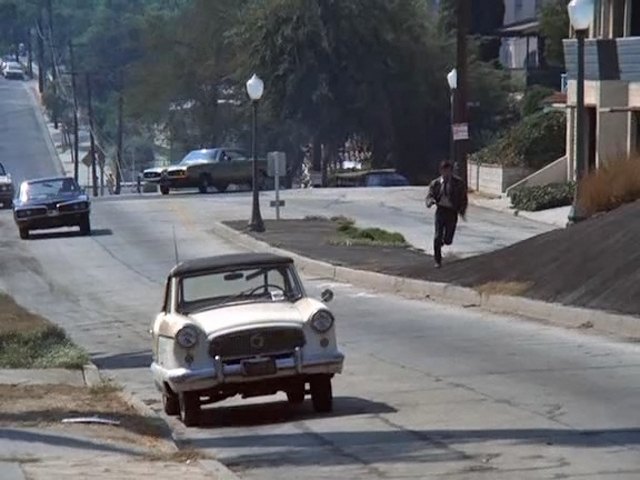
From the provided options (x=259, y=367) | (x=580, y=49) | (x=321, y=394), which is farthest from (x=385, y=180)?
(x=259, y=367)

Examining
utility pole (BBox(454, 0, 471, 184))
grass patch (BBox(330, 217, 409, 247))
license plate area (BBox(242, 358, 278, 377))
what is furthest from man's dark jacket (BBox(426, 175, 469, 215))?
utility pole (BBox(454, 0, 471, 184))

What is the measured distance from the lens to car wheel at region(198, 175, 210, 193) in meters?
61.2

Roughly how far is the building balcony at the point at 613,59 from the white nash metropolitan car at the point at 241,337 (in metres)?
31.0

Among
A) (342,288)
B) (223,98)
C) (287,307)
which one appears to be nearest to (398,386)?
(287,307)

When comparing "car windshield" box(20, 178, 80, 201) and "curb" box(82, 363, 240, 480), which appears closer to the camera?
"curb" box(82, 363, 240, 480)

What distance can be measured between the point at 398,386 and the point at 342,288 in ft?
40.9

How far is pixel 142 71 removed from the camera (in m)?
91.1

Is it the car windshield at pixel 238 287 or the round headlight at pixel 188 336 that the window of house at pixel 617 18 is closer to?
the car windshield at pixel 238 287

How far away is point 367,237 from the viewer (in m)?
36.6

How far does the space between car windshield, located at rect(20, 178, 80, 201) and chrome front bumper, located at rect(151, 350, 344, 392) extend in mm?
28943

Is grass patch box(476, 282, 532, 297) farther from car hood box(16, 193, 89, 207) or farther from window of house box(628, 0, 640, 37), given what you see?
window of house box(628, 0, 640, 37)

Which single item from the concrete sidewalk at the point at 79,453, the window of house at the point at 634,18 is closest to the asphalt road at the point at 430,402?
the concrete sidewalk at the point at 79,453

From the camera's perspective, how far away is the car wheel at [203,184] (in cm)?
6119

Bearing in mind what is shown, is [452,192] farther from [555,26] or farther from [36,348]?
[555,26]
